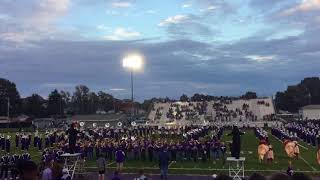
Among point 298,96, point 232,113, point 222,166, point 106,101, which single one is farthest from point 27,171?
point 106,101

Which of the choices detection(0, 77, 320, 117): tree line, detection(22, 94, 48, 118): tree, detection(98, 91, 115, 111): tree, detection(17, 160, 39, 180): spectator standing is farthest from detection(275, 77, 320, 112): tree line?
detection(17, 160, 39, 180): spectator standing

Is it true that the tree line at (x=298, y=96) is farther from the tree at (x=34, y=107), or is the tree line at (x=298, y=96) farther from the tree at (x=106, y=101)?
the tree at (x=34, y=107)

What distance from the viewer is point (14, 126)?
268 feet

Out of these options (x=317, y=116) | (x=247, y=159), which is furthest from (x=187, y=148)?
(x=317, y=116)

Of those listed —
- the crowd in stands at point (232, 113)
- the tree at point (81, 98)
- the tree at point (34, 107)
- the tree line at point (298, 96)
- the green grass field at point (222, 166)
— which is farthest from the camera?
the tree at point (81, 98)

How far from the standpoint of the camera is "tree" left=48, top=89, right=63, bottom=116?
107 meters

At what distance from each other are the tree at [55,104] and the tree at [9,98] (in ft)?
21.9

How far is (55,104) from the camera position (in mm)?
109375

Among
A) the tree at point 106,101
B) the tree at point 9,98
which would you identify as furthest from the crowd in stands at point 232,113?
the tree at point 106,101

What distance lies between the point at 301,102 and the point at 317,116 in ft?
107

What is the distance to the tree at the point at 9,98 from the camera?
3959 inches

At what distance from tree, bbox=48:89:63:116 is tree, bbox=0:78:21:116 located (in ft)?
21.9

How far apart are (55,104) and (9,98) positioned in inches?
397

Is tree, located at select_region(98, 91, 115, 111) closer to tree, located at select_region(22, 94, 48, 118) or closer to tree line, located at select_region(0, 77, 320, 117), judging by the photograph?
tree line, located at select_region(0, 77, 320, 117)
